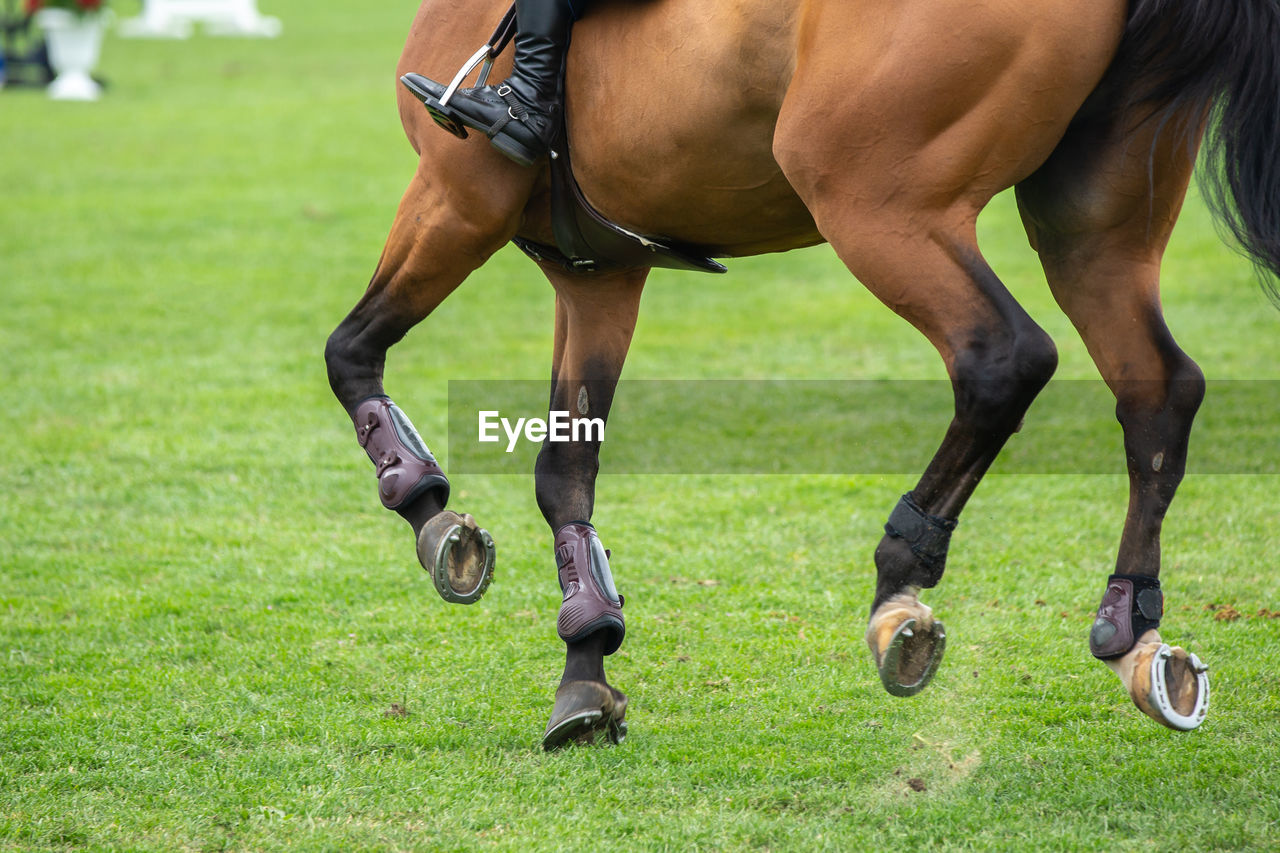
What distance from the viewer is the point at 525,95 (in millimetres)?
3305

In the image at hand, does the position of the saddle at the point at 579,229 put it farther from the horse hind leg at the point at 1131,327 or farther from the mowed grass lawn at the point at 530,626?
the mowed grass lawn at the point at 530,626

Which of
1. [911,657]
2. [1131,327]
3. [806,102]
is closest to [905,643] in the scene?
[911,657]

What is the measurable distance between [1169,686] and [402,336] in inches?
86.9

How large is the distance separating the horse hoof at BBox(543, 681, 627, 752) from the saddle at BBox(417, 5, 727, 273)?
1202 mm

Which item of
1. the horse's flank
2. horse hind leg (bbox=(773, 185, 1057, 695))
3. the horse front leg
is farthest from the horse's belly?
the horse front leg

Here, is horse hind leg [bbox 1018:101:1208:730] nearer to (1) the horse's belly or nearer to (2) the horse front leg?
(1) the horse's belly

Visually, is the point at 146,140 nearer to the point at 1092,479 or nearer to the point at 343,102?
the point at 343,102

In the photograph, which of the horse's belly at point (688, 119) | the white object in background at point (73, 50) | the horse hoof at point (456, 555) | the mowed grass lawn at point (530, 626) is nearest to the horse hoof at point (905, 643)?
the mowed grass lawn at point (530, 626)

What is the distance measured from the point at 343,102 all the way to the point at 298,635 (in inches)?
595

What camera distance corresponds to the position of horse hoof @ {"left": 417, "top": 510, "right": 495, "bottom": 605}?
355 cm

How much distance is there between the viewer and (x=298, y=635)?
14.9 feet

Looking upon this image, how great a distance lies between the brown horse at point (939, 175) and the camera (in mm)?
2756

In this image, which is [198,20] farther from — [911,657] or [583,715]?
[911,657]

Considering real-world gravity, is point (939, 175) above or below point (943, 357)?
above
